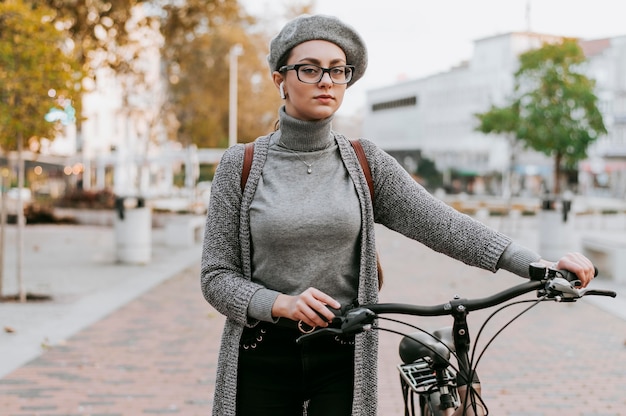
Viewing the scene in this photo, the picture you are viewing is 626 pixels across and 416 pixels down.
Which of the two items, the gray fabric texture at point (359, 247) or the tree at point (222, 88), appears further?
the tree at point (222, 88)

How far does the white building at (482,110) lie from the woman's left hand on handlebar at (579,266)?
69.3 m

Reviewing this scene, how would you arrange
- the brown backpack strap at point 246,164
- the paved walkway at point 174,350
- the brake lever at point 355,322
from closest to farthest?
the brake lever at point 355,322 < the brown backpack strap at point 246,164 < the paved walkway at point 174,350

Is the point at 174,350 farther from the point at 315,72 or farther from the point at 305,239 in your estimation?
the point at 315,72

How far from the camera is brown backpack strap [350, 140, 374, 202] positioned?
110 inches

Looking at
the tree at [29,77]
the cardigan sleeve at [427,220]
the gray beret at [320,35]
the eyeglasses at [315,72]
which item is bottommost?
the cardigan sleeve at [427,220]

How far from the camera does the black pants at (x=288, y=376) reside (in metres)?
2.71

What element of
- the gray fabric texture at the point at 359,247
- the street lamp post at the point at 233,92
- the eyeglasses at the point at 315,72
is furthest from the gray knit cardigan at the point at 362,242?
the street lamp post at the point at 233,92

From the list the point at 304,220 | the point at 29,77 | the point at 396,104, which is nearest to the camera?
the point at 304,220

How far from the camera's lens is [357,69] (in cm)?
277

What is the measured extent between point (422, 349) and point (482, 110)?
289ft

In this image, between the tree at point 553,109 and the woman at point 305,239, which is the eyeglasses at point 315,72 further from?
the tree at point 553,109

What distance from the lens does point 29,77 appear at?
36.5ft

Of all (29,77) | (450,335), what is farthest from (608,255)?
(450,335)

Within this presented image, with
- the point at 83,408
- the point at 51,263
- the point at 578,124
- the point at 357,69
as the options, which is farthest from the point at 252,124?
the point at 357,69
